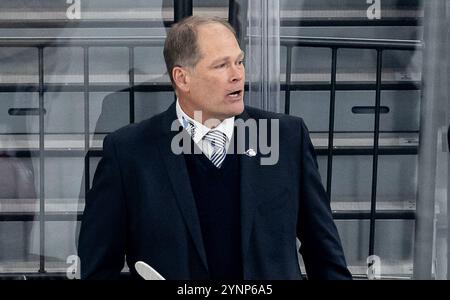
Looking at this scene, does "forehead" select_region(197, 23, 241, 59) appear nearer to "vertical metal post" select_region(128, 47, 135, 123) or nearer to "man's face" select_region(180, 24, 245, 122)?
"man's face" select_region(180, 24, 245, 122)

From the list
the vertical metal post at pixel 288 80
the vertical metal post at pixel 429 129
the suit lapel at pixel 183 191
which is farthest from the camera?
the vertical metal post at pixel 288 80

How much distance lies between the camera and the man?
1639 millimetres

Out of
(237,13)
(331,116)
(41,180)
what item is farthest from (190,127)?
(41,180)

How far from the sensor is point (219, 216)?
1.65m

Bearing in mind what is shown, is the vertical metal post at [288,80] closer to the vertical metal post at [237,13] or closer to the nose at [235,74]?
the vertical metal post at [237,13]

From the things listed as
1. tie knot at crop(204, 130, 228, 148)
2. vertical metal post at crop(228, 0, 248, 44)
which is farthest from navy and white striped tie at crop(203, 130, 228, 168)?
vertical metal post at crop(228, 0, 248, 44)

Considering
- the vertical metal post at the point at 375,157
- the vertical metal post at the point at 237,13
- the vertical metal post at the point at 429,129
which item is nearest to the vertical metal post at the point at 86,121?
the vertical metal post at the point at 237,13

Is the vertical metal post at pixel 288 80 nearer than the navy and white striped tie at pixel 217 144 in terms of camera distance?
No

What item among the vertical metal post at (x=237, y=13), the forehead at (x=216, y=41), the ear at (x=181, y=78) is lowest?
the ear at (x=181, y=78)

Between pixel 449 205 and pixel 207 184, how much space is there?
785 millimetres

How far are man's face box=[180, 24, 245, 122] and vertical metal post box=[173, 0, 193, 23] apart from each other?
520mm

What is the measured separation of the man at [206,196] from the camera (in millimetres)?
1639

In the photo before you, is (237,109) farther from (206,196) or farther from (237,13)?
(237,13)

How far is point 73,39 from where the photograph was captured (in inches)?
87.7
